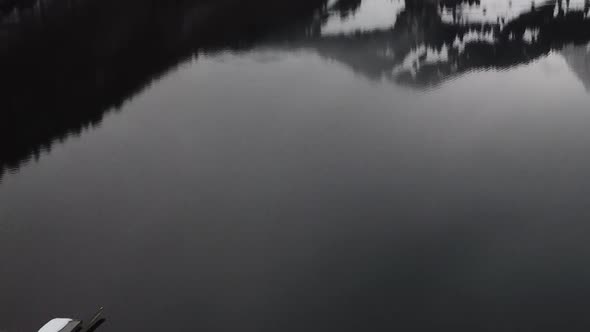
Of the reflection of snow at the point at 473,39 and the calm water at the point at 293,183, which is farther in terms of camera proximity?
the reflection of snow at the point at 473,39

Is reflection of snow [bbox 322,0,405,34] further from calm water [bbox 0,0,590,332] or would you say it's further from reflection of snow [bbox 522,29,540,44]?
reflection of snow [bbox 522,29,540,44]

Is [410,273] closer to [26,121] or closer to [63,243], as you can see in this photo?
[63,243]

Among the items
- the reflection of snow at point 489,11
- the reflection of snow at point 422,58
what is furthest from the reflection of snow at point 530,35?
the reflection of snow at point 422,58

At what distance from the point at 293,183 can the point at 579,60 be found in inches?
871

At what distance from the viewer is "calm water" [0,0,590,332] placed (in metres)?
15.8

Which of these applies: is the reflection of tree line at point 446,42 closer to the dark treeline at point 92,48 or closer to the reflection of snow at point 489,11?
the reflection of snow at point 489,11

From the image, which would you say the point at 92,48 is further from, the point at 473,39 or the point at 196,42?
the point at 473,39

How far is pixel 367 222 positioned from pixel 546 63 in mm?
23111

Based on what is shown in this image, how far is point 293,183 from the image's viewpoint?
22156mm

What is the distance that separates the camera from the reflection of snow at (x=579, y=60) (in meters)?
33.2

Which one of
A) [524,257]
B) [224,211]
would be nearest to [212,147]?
[224,211]

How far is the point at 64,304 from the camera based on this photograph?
15484 millimetres

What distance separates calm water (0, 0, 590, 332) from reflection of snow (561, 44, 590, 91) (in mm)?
A: 167

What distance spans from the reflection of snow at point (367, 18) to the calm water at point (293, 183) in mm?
4068
